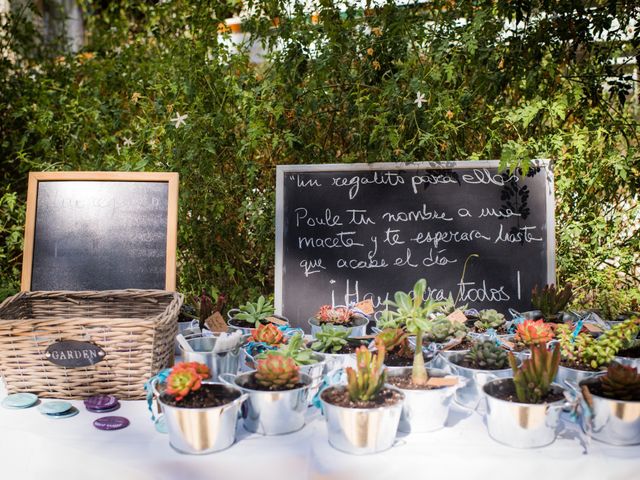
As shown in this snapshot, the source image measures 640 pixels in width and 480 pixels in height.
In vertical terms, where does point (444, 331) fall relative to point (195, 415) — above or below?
above

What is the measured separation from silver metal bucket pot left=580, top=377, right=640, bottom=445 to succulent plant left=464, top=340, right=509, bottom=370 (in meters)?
0.20

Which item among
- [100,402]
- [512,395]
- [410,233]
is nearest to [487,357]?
[512,395]

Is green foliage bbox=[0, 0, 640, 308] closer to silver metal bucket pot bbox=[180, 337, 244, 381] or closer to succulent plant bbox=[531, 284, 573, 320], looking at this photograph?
succulent plant bbox=[531, 284, 573, 320]

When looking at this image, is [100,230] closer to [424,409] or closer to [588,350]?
[424,409]

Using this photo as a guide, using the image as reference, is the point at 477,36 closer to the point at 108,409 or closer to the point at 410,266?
the point at 410,266

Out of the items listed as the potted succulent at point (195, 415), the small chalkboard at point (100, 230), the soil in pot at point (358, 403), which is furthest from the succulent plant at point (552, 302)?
the small chalkboard at point (100, 230)

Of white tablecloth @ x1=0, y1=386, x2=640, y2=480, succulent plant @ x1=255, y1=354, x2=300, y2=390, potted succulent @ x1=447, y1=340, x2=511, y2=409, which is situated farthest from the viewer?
potted succulent @ x1=447, y1=340, x2=511, y2=409

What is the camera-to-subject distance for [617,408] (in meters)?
1.03

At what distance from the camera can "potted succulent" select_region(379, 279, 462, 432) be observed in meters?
1.10

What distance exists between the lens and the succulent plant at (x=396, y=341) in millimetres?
1242

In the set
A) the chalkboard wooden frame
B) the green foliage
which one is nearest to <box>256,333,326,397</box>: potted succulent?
the chalkboard wooden frame

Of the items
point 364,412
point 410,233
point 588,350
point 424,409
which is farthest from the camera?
point 410,233

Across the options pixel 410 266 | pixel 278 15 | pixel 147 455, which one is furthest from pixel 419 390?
pixel 278 15

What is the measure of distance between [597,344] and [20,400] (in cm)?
127
